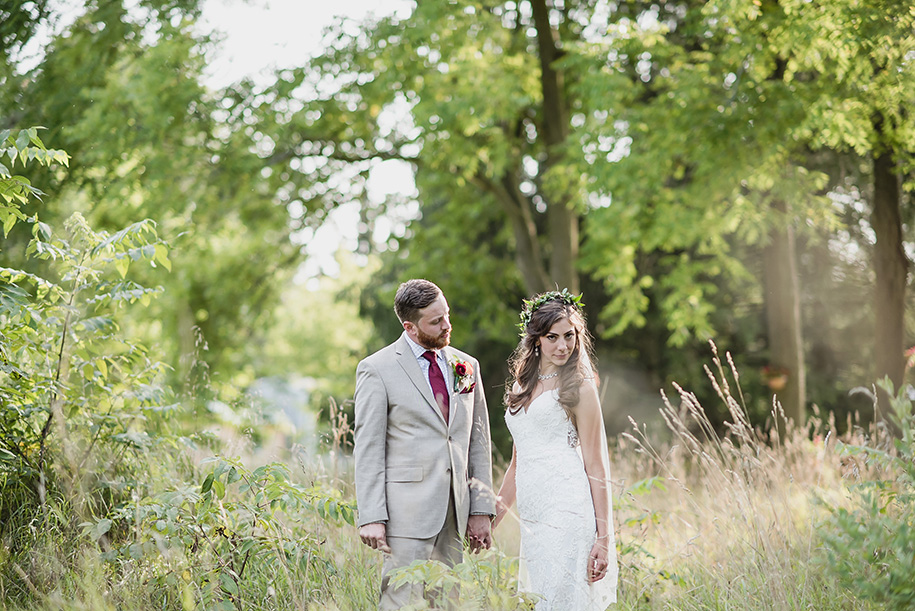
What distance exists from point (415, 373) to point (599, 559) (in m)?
1.23

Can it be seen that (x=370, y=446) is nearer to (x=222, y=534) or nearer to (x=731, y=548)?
(x=222, y=534)

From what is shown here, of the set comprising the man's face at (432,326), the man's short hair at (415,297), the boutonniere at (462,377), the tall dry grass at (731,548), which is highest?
the man's short hair at (415,297)

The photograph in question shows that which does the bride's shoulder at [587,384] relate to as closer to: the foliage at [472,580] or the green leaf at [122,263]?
the foliage at [472,580]

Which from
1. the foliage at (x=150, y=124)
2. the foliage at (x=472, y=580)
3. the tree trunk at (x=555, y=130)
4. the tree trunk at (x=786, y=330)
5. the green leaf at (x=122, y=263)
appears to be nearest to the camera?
the foliage at (x=472, y=580)

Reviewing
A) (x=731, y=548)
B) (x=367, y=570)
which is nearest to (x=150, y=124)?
(x=367, y=570)

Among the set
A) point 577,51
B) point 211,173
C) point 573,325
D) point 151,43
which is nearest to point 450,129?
point 577,51

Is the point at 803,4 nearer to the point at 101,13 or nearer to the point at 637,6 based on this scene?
the point at 637,6

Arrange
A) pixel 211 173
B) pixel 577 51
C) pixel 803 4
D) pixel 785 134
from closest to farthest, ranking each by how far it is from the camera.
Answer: pixel 803 4, pixel 785 134, pixel 577 51, pixel 211 173

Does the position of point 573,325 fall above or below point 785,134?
below

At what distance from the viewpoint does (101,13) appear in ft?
30.5

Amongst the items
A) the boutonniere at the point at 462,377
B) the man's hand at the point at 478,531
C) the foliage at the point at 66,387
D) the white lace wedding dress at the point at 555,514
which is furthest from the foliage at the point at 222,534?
the white lace wedding dress at the point at 555,514

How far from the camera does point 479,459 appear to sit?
3.95m

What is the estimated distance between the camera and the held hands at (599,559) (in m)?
3.59

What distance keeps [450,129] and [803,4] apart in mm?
4848
